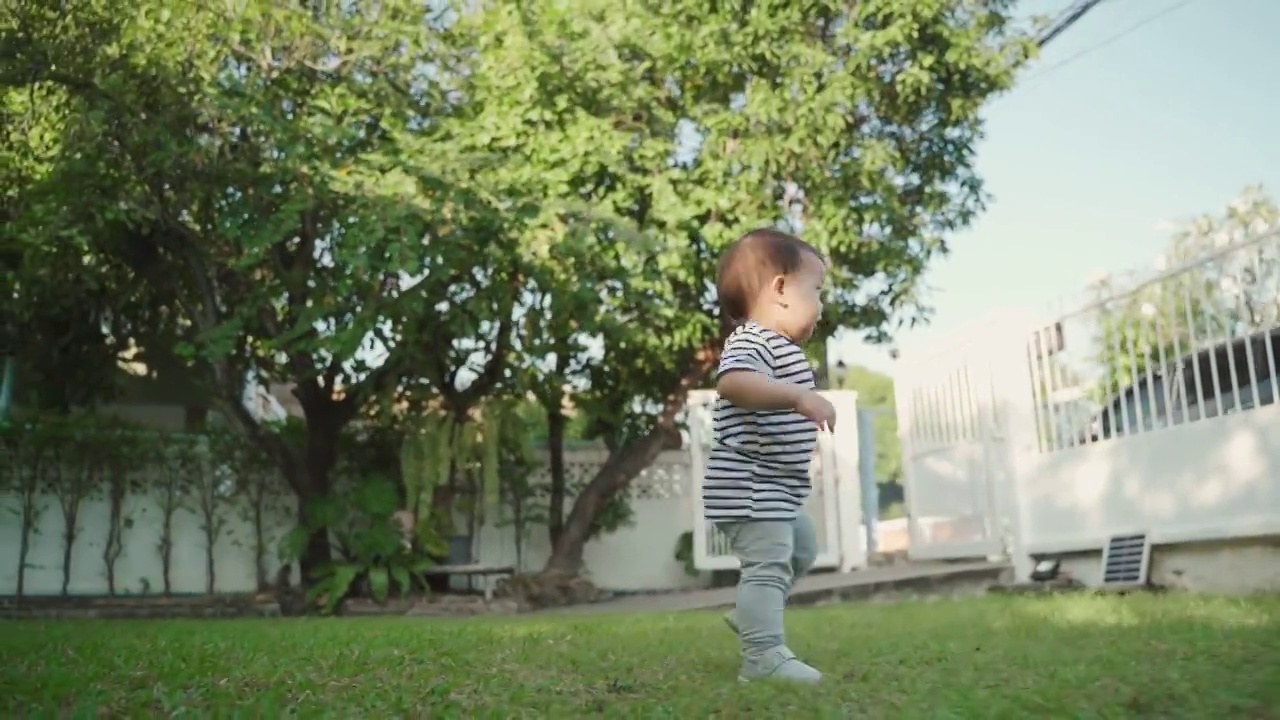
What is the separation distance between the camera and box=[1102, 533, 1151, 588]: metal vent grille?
6.71 meters

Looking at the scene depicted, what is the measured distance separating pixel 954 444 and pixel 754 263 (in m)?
5.87

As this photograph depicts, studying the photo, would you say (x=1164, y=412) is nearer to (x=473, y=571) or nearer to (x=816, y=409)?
(x=816, y=409)

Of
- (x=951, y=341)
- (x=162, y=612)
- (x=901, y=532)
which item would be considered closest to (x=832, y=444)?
(x=951, y=341)

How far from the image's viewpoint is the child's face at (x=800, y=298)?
3500mm

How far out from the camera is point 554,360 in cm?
1054

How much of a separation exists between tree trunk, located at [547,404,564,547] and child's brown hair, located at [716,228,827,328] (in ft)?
26.7

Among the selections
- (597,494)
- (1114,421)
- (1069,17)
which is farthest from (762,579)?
(1069,17)

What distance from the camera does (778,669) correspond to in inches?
124

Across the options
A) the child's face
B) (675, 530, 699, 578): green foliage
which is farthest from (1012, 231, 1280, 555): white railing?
(675, 530, 699, 578): green foliage

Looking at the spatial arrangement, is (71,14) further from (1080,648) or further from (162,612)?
(1080,648)

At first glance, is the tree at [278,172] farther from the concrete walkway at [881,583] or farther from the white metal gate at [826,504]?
the concrete walkway at [881,583]

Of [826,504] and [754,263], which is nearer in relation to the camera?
[754,263]

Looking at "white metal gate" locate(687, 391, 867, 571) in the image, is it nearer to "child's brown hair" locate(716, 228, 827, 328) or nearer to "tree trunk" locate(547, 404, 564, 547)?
"tree trunk" locate(547, 404, 564, 547)

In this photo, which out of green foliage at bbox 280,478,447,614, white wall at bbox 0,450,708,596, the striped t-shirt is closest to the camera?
the striped t-shirt
